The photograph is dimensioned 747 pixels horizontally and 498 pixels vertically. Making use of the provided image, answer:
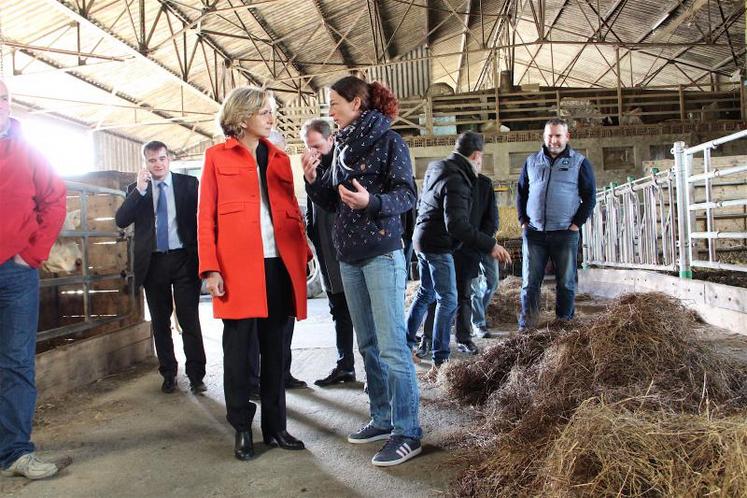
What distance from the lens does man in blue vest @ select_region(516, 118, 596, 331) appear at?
4238 mm

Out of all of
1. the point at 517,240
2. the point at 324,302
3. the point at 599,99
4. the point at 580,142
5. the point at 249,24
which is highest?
the point at 249,24

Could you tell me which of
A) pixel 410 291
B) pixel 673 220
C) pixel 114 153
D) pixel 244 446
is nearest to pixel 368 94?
pixel 244 446

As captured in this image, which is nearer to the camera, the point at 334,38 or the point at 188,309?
the point at 188,309

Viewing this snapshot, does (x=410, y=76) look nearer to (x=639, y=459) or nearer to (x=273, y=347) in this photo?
(x=273, y=347)

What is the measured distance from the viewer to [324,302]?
9.66m

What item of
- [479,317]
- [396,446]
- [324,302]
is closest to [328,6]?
[324,302]

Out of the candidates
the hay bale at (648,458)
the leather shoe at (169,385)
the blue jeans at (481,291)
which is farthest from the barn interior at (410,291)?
the blue jeans at (481,291)

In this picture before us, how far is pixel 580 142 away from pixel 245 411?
47.7 ft

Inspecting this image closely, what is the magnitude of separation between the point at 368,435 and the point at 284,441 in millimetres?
407

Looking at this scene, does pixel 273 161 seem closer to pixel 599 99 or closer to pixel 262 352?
pixel 262 352

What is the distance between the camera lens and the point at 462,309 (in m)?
4.60

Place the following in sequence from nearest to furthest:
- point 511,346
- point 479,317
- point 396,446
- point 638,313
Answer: point 396,446 → point 638,313 → point 511,346 → point 479,317

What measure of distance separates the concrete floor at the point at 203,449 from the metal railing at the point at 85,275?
458 millimetres

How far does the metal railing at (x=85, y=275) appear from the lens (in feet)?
13.2
